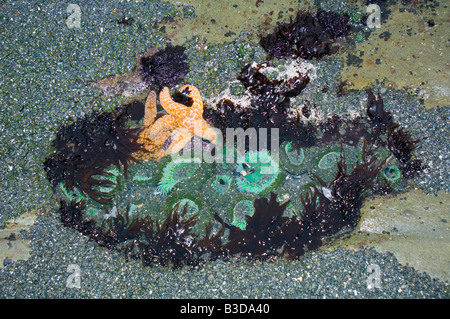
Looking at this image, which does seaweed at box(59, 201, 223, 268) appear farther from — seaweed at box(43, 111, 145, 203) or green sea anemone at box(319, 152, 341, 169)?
green sea anemone at box(319, 152, 341, 169)

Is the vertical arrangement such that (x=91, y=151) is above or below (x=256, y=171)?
above

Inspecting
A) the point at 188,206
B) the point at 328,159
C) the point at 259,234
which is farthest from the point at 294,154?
the point at 188,206

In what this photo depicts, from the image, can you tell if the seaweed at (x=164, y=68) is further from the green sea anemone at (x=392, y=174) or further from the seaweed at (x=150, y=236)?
the green sea anemone at (x=392, y=174)

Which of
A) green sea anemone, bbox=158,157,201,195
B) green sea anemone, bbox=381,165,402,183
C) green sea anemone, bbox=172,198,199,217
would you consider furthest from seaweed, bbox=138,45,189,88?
green sea anemone, bbox=381,165,402,183

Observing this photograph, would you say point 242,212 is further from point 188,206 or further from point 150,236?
point 150,236
